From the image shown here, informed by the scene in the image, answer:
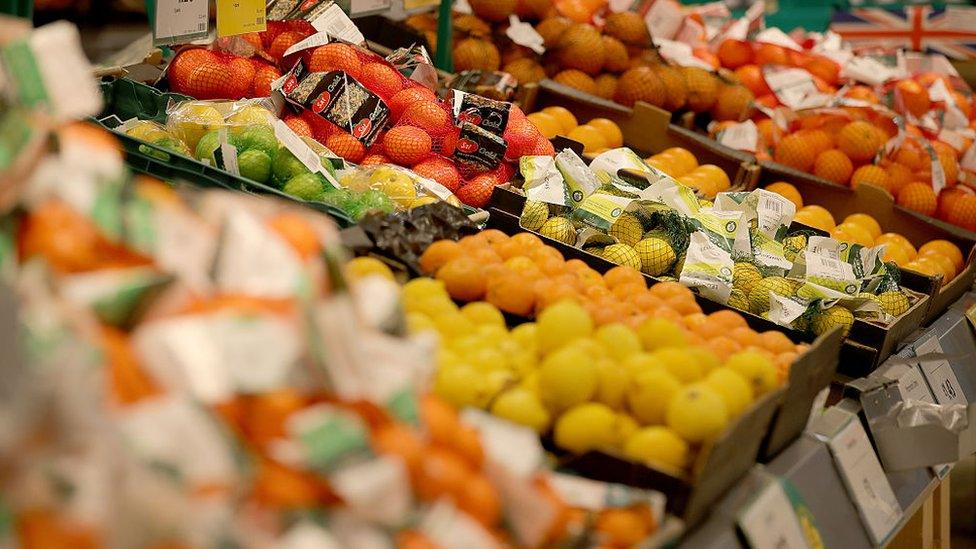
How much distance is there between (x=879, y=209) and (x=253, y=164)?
6.44 feet

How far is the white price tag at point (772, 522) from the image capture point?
1535 millimetres

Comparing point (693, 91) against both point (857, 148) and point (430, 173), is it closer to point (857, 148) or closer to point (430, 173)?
point (857, 148)

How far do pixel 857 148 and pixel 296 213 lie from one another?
2747 millimetres

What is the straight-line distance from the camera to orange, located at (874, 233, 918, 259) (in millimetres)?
3010

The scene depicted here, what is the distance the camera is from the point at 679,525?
1.38 meters

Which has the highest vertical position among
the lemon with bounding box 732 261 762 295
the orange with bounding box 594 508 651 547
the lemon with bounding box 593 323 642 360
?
the lemon with bounding box 593 323 642 360

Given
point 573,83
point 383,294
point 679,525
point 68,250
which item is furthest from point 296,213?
point 573,83

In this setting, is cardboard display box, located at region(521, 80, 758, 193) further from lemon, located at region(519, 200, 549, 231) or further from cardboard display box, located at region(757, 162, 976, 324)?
lemon, located at region(519, 200, 549, 231)

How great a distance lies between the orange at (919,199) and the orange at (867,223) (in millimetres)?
284

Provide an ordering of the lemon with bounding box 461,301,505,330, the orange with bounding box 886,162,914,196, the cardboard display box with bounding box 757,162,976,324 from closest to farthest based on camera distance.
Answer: the lemon with bounding box 461,301,505,330 → the cardboard display box with bounding box 757,162,976,324 → the orange with bounding box 886,162,914,196

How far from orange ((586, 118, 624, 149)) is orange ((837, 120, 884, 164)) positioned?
2.65 feet

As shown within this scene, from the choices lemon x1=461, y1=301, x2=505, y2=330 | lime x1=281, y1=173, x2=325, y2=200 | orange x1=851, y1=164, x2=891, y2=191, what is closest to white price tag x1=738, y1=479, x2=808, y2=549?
lemon x1=461, y1=301, x2=505, y2=330

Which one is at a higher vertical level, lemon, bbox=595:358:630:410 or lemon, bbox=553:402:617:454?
lemon, bbox=595:358:630:410

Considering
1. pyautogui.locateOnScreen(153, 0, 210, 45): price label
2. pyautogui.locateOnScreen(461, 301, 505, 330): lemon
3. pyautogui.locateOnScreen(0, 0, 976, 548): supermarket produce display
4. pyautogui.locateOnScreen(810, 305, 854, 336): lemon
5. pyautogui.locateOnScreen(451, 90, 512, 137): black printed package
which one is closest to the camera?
pyautogui.locateOnScreen(0, 0, 976, 548): supermarket produce display
